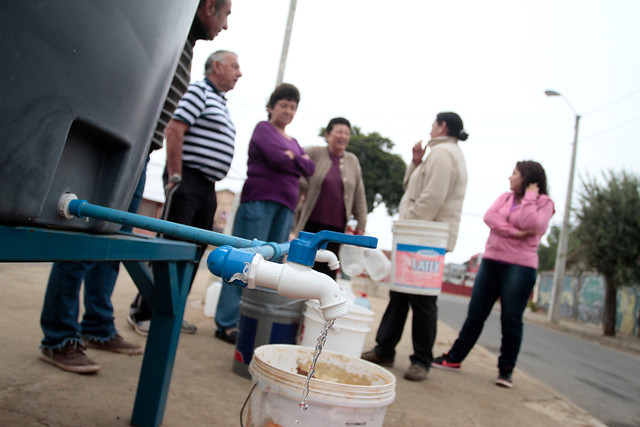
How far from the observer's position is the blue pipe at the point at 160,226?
0.94 metres

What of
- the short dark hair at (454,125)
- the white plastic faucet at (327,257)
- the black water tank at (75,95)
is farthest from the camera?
the short dark hair at (454,125)

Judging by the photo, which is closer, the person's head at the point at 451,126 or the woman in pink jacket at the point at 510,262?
the woman in pink jacket at the point at 510,262

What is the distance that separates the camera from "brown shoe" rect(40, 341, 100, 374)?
2.05m

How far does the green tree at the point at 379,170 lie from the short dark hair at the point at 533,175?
20.3 metres

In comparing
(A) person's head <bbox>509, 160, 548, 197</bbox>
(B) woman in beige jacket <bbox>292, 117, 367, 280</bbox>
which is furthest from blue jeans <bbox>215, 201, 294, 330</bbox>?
(A) person's head <bbox>509, 160, 548, 197</bbox>

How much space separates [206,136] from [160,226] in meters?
1.92

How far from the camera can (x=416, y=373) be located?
9.88 feet

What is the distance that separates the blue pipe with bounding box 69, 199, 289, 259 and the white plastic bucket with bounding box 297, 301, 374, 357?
1294mm

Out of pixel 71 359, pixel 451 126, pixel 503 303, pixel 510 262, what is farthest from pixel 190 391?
pixel 451 126

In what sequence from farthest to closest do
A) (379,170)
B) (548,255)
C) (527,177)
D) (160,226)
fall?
1. (548,255)
2. (379,170)
3. (527,177)
4. (160,226)

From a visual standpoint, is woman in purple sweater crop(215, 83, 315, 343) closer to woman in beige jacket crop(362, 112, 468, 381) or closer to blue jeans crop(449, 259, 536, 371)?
woman in beige jacket crop(362, 112, 468, 381)

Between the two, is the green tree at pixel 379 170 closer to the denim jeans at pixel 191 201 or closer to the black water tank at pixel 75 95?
the denim jeans at pixel 191 201

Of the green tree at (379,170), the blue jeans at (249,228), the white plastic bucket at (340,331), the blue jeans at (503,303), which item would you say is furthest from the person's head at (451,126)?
the green tree at (379,170)

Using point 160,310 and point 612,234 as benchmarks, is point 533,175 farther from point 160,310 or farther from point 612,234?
point 612,234
